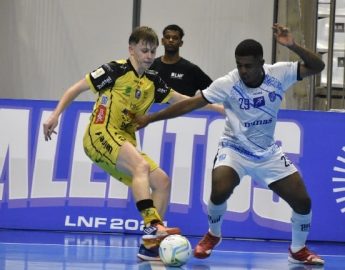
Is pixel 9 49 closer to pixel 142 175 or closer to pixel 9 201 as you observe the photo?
pixel 9 201

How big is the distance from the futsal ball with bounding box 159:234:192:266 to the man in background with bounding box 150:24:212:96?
3.57 meters

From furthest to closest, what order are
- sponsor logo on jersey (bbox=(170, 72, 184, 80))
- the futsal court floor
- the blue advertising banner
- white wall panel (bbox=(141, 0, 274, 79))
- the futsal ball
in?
white wall panel (bbox=(141, 0, 274, 79))
sponsor logo on jersey (bbox=(170, 72, 184, 80))
the blue advertising banner
the futsal court floor
the futsal ball

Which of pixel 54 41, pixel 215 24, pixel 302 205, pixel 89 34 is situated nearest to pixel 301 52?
pixel 302 205

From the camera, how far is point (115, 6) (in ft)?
43.8

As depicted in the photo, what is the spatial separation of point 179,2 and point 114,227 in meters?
4.56


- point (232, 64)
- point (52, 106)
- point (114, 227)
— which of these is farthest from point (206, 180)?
point (232, 64)

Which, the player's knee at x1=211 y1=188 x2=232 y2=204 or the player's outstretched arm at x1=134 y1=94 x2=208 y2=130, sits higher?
the player's outstretched arm at x1=134 y1=94 x2=208 y2=130

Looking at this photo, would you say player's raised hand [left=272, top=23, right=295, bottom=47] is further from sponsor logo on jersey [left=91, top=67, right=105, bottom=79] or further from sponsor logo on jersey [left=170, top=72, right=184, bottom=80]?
sponsor logo on jersey [left=170, top=72, right=184, bottom=80]

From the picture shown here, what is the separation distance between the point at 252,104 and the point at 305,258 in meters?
1.40

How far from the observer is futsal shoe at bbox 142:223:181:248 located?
745 cm

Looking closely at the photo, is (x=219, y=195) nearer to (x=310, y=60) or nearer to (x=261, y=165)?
(x=261, y=165)

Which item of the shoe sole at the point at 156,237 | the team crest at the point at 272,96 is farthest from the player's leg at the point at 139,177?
the team crest at the point at 272,96

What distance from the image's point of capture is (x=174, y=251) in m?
7.20

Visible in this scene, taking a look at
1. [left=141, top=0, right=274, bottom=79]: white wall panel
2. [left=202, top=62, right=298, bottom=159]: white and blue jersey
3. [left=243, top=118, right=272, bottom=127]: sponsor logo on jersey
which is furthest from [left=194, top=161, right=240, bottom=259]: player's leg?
[left=141, top=0, right=274, bottom=79]: white wall panel
